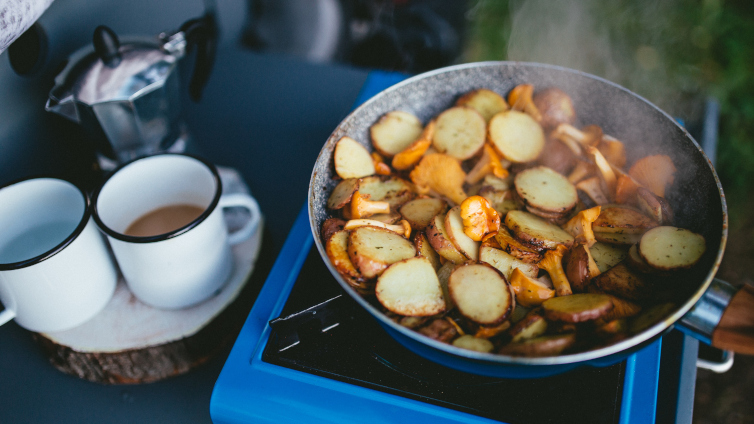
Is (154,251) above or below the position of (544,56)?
below

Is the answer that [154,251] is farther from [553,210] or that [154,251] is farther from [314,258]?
[553,210]

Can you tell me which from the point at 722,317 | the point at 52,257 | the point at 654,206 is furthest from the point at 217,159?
the point at 722,317

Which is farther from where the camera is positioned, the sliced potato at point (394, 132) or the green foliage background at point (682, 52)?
the green foliage background at point (682, 52)

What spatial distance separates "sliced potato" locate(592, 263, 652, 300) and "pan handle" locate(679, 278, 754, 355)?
64 millimetres

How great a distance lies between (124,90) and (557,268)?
847 mm

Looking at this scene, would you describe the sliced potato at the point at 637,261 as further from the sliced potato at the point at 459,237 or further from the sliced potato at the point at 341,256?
the sliced potato at the point at 341,256

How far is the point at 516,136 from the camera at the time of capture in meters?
0.90

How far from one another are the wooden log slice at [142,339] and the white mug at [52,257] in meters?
0.03

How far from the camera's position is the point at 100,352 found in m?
0.82

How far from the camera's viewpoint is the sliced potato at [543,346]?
56 centimetres

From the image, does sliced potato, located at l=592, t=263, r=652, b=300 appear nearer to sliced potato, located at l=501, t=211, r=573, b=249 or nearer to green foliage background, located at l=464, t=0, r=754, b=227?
sliced potato, located at l=501, t=211, r=573, b=249

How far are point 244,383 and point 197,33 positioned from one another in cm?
78

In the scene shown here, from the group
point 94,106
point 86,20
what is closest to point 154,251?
point 94,106

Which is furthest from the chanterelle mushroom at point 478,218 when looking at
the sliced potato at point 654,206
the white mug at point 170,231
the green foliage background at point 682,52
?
the green foliage background at point 682,52
